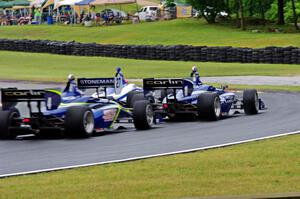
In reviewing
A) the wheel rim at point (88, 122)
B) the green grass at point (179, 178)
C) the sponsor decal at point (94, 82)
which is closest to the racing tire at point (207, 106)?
the sponsor decal at point (94, 82)

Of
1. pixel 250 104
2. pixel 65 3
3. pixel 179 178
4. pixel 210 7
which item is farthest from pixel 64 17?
pixel 179 178

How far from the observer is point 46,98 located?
664 inches

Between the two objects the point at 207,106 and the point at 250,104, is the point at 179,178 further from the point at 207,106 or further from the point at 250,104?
the point at 250,104

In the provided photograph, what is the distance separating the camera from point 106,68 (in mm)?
43719

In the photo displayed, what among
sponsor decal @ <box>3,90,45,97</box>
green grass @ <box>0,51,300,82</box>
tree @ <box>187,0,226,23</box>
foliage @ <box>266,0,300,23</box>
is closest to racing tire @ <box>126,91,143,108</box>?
sponsor decal @ <box>3,90,45,97</box>

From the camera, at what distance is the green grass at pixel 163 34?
2142 inches

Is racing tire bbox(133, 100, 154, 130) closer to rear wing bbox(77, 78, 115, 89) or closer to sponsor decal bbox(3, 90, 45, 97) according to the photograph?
rear wing bbox(77, 78, 115, 89)

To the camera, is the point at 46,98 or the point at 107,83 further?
the point at 107,83

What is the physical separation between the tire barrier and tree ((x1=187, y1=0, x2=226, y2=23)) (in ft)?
45.2

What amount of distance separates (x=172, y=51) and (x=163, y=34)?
14388mm

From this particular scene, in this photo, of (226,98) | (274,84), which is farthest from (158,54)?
(226,98)

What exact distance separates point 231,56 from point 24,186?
114 feet

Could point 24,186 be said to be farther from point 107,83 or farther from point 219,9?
point 219,9

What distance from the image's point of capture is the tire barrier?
42.2 meters
